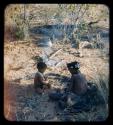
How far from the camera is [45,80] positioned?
1.65 m

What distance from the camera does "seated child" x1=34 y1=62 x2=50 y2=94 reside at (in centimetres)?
164

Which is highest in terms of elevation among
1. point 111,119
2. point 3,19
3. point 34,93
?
point 3,19

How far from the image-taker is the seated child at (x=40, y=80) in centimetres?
164

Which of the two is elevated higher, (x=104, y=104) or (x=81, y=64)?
(x=81, y=64)

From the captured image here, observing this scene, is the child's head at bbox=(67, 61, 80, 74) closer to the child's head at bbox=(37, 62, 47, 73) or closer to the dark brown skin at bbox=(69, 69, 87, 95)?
the dark brown skin at bbox=(69, 69, 87, 95)

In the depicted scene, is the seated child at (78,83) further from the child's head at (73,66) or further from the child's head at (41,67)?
the child's head at (41,67)

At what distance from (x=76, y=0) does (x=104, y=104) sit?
0.68 metres

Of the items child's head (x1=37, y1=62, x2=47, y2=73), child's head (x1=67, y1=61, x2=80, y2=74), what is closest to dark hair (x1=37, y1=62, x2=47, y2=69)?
child's head (x1=37, y1=62, x2=47, y2=73)

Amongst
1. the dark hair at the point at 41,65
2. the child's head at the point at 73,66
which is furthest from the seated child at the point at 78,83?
the dark hair at the point at 41,65

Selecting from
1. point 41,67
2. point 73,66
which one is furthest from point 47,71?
point 73,66

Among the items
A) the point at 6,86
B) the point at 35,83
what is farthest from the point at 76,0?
the point at 6,86

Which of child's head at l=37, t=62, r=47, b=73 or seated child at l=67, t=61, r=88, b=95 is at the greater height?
child's head at l=37, t=62, r=47, b=73

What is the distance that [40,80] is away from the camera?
5.38 ft

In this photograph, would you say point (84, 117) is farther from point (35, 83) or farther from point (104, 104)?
point (35, 83)
